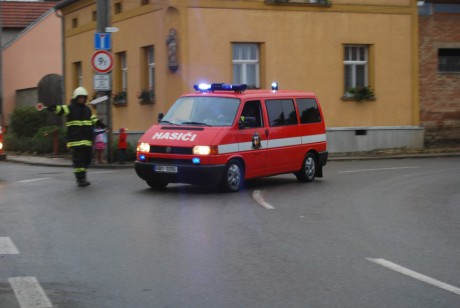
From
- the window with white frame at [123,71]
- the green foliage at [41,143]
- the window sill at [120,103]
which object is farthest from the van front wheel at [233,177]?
the window with white frame at [123,71]

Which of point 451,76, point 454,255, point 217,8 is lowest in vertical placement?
point 454,255

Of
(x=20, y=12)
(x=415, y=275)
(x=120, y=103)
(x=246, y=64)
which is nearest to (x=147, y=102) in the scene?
(x=120, y=103)

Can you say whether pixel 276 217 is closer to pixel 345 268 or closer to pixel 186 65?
pixel 345 268

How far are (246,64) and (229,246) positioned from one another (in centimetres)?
1592

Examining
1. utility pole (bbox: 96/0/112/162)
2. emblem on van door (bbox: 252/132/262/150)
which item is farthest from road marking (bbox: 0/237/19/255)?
utility pole (bbox: 96/0/112/162)

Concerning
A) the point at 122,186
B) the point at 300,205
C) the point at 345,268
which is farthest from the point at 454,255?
the point at 122,186

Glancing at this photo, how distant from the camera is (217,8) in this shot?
23.2 meters

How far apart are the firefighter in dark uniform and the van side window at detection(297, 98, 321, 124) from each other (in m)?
4.19

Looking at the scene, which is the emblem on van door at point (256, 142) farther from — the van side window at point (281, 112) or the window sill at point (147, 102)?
the window sill at point (147, 102)

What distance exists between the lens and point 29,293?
21.1 feet

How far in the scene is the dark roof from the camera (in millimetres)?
45375

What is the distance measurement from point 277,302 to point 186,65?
17.2 metres

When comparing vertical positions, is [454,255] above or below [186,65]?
below

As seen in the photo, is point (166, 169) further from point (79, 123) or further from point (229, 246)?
point (229, 246)
